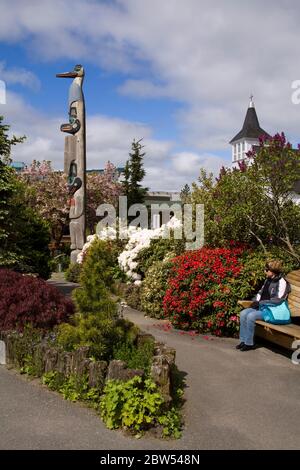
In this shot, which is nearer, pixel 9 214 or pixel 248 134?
pixel 9 214

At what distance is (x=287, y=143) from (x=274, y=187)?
780mm

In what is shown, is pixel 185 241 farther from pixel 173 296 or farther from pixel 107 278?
pixel 107 278

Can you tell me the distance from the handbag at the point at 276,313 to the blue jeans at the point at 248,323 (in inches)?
4.1

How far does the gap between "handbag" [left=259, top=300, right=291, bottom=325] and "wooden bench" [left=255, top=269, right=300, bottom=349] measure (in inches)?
3.6

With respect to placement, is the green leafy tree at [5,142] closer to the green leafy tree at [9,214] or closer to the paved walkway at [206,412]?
the green leafy tree at [9,214]

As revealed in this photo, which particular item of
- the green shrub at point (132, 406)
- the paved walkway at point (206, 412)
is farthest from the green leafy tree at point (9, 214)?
the green shrub at point (132, 406)

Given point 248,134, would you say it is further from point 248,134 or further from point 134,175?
point 134,175

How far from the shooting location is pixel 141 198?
94.0ft

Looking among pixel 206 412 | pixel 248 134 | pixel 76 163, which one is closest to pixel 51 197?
pixel 76 163

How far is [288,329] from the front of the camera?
21.2 feet

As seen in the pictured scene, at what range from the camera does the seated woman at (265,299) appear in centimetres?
680

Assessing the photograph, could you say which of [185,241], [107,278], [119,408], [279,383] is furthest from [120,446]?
[185,241]

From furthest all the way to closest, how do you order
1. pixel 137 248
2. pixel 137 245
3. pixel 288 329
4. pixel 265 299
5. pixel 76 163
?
pixel 76 163
pixel 137 245
pixel 137 248
pixel 265 299
pixel 288 329

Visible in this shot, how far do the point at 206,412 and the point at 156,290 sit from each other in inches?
190
